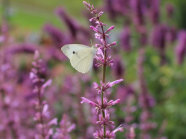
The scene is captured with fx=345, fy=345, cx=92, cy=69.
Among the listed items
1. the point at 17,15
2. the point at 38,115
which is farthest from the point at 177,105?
the point at 17,15

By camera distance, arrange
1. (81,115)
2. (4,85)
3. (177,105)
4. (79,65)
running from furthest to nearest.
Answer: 1. (177,105)
2. (81,115)
3. (4,85)
4. (79,65)

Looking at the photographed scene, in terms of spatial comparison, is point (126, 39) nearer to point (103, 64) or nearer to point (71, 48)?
point (71, 48)

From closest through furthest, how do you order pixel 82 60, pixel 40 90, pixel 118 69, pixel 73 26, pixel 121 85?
pixel 82 60 → pixel 40 90 → pixel 118 69 → pixel 73 26 → pixel 121 85

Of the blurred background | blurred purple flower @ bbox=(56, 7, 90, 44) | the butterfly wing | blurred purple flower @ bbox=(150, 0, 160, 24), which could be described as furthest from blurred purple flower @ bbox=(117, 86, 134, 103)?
the butterfly wing

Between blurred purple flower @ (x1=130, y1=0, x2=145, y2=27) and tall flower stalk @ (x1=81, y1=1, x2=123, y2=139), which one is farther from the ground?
blurred purple flower @ (x1=130, y1=0, x2=145, y2=27)

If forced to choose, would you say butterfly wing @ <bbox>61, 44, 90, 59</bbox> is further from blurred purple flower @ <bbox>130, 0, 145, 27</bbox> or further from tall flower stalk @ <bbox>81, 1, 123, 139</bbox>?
blurred purple flower @ <bbox>130, 0, 145, 27</bbox>

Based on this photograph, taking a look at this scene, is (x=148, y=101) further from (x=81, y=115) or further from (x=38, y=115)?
(x=38, y=115)

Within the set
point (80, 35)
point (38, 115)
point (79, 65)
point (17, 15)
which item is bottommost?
point (38, 115)

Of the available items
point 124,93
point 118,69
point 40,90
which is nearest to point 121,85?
point 124,93
